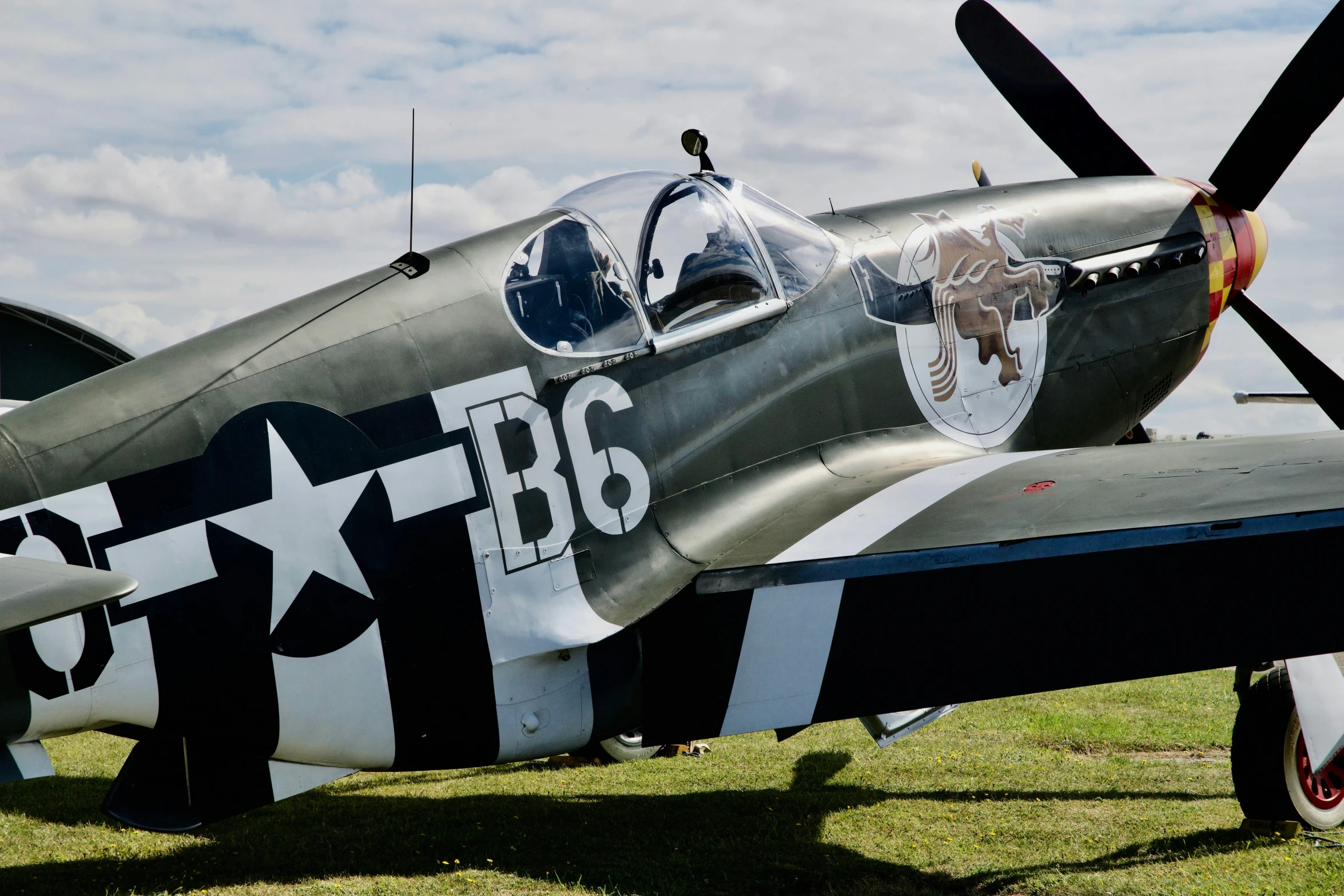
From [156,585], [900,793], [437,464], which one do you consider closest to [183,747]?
[156,585]

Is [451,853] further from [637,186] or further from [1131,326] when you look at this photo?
[1131,326]

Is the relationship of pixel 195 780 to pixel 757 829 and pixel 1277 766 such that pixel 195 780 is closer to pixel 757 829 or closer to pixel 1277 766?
pixel 757 829

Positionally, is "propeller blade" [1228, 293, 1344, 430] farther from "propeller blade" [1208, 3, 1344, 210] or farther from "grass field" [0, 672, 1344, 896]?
"grass field" [0, 672, 1344, 896]

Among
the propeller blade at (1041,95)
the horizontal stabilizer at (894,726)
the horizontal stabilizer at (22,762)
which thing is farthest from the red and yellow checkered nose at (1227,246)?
the horizontal stabilizer at (22,762)

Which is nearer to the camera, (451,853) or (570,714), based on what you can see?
(570,714)

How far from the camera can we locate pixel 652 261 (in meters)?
5.18

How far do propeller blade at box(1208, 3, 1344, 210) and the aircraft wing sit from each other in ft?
12.8

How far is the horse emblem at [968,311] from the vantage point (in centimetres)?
593

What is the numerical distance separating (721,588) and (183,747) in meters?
2.21

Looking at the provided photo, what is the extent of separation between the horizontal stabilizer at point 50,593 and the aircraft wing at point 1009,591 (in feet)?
7.23

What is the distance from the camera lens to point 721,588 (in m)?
4.40

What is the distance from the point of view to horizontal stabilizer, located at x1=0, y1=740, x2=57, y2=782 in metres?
3.72

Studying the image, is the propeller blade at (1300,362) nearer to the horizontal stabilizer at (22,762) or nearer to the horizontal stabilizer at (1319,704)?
the horizontal stabilizer at (1319,704)

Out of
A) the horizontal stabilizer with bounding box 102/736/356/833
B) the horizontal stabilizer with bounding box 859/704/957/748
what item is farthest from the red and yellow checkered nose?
the horizontal stabilizer with bounding box 102/736/356/833
